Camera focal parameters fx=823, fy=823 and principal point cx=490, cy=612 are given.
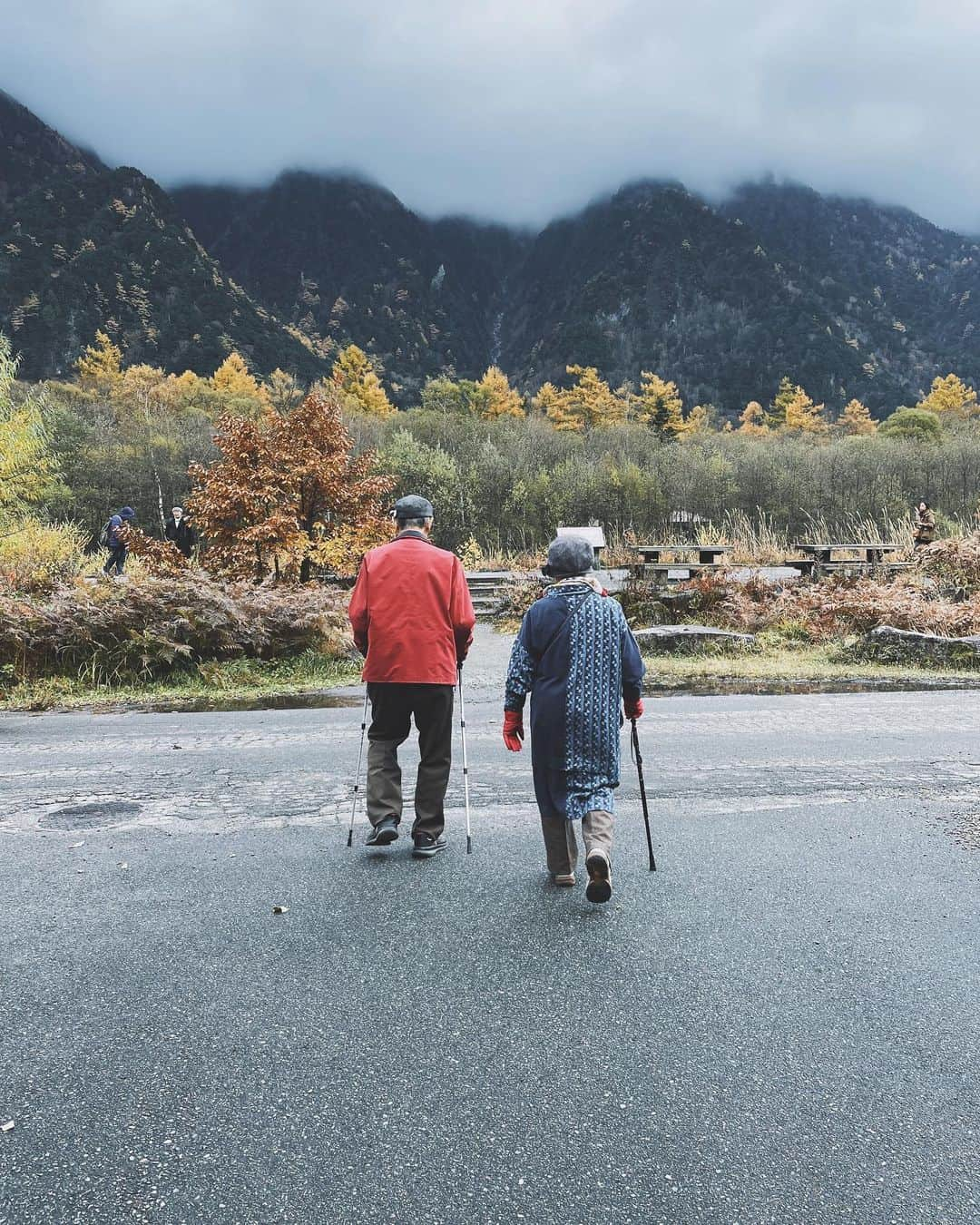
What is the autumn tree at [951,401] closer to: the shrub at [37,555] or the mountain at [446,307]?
the mountain at [446,307]

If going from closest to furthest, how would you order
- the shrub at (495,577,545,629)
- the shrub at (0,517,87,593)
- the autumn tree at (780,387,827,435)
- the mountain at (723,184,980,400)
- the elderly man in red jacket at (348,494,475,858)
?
the elderly man in red jacket at (348,494,475,858), the shrub at (0,517,87,593), the shrub at (495,577,545,629), the autumn tree at (780,387,827,435), the mountain at (723,184,980,400)

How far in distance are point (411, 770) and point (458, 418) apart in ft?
103

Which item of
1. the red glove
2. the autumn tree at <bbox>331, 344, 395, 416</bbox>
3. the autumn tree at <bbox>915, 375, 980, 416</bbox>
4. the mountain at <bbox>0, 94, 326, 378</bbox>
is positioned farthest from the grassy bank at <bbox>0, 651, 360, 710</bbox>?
the mountain at <bbox>0, 94, 326, 378</bbox>

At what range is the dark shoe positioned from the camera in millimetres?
4582

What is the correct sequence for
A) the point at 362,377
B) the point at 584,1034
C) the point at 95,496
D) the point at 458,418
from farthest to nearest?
1. the point at 362,377
2. the point at 458,418
3. the point at 95,496
4. the point at 584,1034

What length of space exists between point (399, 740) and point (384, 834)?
546 mm

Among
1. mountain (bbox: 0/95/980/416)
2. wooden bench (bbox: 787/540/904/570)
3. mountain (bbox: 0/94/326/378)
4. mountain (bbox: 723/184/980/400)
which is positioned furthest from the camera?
mountain (bbox: 723/184/980/400)

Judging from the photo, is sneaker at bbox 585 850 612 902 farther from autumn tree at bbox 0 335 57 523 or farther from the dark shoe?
autumn tree at bbox 0 335 57 523

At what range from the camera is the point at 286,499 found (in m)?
14.0

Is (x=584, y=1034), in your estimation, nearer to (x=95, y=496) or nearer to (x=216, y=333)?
(x=95, y=496)

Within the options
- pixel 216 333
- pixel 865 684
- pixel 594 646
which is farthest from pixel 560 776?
pixel 216 333

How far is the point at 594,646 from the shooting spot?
4102mm

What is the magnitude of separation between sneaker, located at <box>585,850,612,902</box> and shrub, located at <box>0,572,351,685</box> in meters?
8.01

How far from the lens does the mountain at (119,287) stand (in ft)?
349
